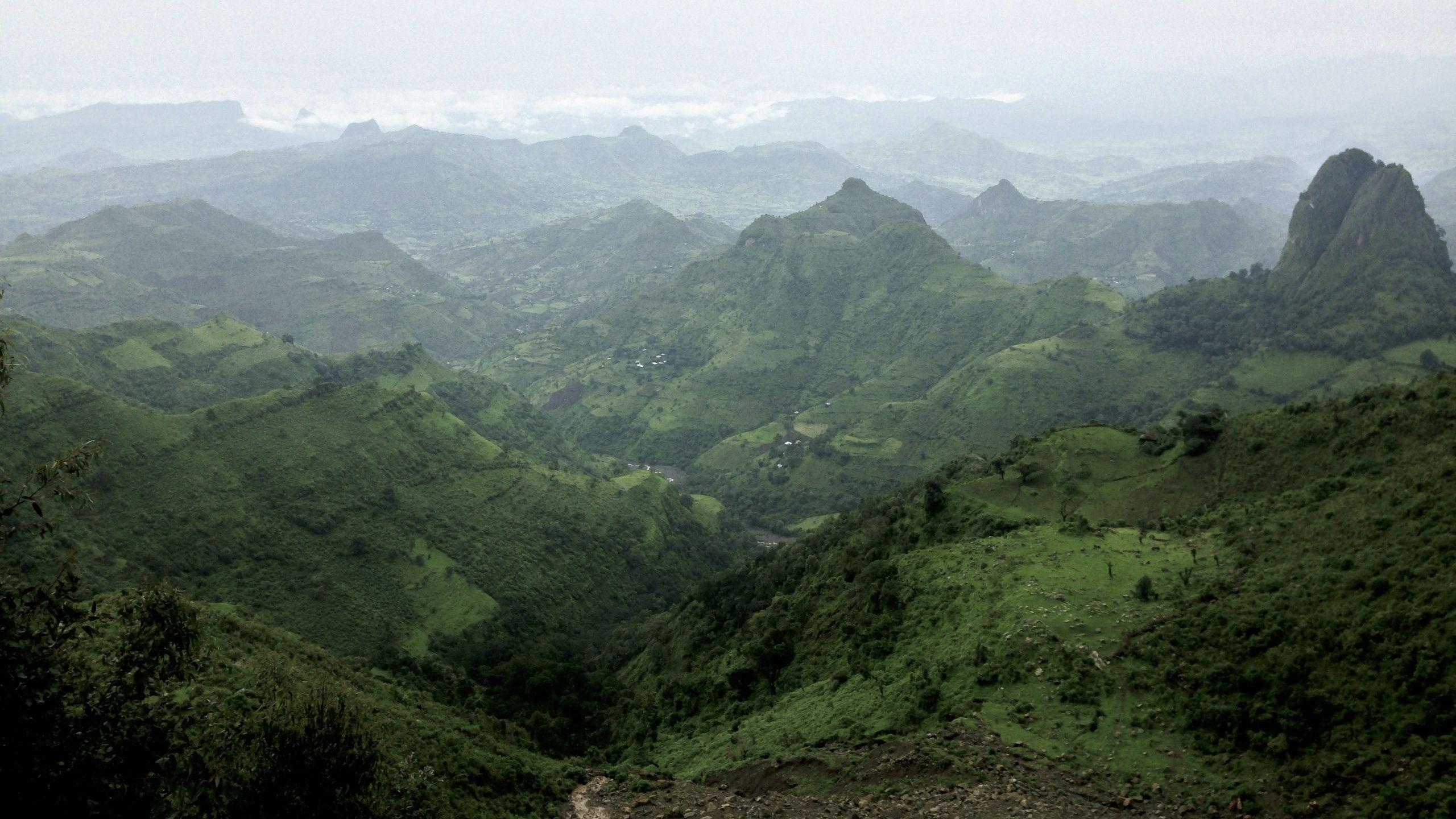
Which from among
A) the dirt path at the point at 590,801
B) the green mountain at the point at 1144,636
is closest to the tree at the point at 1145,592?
the green mountain at the point at 1144,636

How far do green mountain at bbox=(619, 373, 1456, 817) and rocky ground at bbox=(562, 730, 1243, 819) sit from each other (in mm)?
221

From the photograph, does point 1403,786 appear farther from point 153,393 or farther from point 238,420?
point 153,393

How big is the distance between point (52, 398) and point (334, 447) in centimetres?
3012

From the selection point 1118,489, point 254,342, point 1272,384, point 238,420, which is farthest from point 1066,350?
point 254,342

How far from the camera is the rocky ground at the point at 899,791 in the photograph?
93.2 feet

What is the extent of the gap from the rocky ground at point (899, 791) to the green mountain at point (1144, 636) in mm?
221

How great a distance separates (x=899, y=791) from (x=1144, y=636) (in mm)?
15169

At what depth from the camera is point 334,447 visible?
106625mm

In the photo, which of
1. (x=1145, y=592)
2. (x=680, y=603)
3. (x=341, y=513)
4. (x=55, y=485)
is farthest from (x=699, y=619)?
(x=55, y=485)

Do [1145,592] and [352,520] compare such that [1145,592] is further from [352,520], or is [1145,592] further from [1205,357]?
[1205,357]

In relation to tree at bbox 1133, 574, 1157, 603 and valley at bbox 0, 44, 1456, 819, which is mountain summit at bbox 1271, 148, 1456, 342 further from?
tree at bbox 1133, 574, 1157, 603

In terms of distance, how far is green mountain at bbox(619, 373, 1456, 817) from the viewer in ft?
91.6

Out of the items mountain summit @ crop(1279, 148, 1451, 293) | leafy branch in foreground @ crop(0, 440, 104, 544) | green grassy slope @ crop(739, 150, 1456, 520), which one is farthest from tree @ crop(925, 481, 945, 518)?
mountain summit @ crop(1279, 148, 1451, 293)

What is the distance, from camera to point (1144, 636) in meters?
37.3
